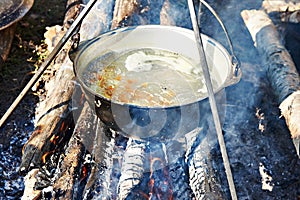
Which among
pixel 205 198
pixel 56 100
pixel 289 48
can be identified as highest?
pixel 289 48

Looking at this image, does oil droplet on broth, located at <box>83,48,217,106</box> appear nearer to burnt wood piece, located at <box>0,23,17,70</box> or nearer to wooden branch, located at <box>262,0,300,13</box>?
burnt wood piece, located at <box>0,23,17,70</box>

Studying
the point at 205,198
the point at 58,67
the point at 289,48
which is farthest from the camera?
the point at 289,48

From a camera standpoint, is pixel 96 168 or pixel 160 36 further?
pixel 160 36

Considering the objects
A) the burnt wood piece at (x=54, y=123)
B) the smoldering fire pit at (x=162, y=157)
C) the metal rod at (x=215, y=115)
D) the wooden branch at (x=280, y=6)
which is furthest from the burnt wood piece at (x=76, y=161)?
the wooden branch at (x=280, y=6)

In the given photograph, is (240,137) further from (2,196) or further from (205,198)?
(2,196)

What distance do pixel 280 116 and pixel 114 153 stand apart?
1.60 metres

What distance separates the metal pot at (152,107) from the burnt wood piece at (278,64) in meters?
0.99

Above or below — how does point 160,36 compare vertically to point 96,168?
above

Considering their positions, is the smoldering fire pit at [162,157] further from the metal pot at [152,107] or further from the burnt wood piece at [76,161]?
the metal pot at [152,107]

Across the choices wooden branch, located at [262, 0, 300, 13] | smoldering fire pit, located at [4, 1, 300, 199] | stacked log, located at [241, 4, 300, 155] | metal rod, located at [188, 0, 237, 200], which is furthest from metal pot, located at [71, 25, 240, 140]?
wooden branch, located at [262, 0, 300, 13]

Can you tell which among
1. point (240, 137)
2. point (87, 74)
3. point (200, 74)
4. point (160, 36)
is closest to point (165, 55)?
point (160, 36)

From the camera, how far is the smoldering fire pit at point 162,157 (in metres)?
2.45

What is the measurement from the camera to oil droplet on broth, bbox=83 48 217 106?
7.54ft

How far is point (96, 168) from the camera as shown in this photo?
2.50 meters
